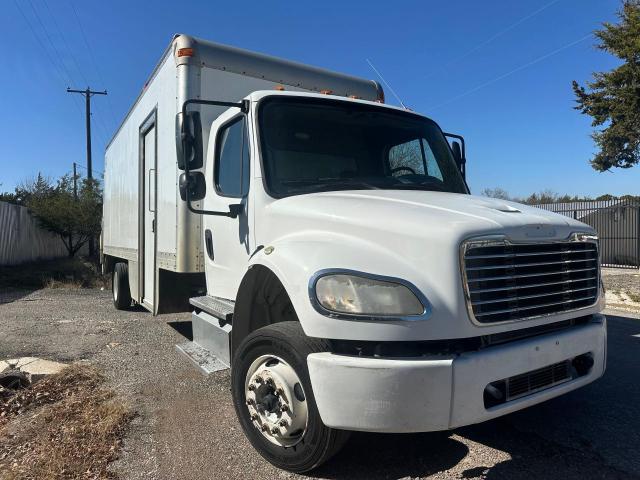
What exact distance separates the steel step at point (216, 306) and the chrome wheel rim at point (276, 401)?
0.90 meters

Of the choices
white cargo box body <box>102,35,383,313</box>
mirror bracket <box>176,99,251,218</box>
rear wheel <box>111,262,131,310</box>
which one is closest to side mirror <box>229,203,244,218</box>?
mirror bracket <box>176,99,251,218</box>

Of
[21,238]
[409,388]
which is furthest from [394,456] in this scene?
[21,238]

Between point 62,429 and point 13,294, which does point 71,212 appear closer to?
point 13,294

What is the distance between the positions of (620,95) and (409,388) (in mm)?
16902

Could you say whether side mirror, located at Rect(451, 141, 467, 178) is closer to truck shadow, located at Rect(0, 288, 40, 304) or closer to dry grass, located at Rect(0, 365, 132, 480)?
dry grass, located at Rect(0, 365, 132, 480)

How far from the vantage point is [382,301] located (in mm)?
2629

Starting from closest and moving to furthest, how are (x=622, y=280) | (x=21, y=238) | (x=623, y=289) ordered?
(x=623, y=289) → (x=622, y=280) → (x=21, y=238)

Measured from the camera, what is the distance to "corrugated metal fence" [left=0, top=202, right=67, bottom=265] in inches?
781

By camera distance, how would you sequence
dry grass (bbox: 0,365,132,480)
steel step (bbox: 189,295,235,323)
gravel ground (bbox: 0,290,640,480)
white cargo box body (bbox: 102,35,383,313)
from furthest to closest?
1. white cargo box body (bbox: 102,35,383,313)
2. steel step (bbox: 189,295,235,323)
3. dry grass (bbox: 0,365,132,480)
4. gravel ground (bbox: 0,290,640,480)

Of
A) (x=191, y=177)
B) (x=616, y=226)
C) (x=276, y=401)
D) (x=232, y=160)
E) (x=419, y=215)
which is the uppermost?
(x=232, y=160)

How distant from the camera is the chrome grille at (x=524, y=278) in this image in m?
2.70

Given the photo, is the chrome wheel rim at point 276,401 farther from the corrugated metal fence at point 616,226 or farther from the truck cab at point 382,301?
the corrugated metal fence at point 616,226

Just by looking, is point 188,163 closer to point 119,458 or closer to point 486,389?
point 119,458

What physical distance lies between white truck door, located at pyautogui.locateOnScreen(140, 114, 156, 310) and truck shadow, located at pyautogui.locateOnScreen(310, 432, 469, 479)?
140 inches
